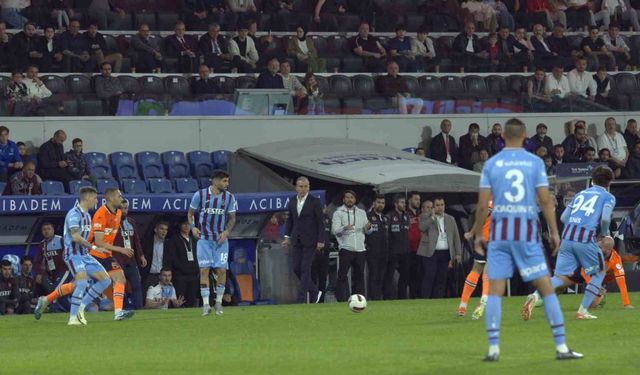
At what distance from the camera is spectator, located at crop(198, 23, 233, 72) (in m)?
29.8

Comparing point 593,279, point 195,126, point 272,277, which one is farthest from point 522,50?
point 593,279

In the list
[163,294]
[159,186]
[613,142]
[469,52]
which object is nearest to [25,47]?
[159,186]

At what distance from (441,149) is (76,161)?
7.84m

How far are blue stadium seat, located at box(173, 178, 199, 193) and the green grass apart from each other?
733cm

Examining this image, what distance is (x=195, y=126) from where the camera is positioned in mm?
28594

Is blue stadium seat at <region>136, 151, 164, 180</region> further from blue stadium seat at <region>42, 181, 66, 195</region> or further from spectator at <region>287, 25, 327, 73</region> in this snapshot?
spectator at <region>287, 25, 327, 73</region>

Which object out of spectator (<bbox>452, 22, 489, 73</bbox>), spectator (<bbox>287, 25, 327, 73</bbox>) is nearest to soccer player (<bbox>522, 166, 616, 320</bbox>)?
spectator (<bbox>287, 25, 327, 73</bbox>)

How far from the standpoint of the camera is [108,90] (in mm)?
27594

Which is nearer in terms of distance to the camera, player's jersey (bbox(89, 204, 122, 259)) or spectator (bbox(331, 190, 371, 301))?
player's jersey (bbox(89, 204, 122, 259))

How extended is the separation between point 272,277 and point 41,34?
8.33 m

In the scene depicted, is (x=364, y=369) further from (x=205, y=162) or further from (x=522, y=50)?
(x=522, y=50)

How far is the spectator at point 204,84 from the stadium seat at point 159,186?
241 centimetres

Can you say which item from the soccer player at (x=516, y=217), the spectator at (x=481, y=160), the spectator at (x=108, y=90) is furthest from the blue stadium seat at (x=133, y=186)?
the soccer player at (x=516, y=217)

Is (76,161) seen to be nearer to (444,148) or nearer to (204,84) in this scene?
(204,84)
